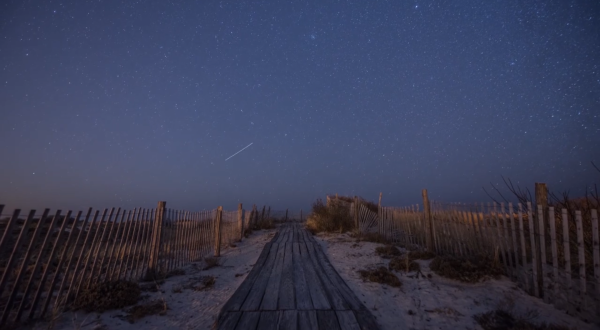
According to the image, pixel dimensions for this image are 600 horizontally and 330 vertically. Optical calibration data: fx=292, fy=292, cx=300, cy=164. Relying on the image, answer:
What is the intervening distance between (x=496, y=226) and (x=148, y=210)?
342 inches

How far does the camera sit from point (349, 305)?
5266mm

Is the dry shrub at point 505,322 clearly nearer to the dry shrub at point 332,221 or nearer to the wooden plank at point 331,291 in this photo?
the wooden plank at point 331,291

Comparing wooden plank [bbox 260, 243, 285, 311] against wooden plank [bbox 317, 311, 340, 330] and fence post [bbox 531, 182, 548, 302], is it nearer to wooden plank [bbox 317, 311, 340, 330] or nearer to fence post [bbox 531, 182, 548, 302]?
wooden plank [bbox 317, 311, 340, 330]

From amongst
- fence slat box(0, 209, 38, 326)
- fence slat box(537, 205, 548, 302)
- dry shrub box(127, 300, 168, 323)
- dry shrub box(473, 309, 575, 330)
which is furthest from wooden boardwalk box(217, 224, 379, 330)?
fence slat box(537, 205, 548, 302)

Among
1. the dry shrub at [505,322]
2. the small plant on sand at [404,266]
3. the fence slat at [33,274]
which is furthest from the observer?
the small plant on sand at [404,266]

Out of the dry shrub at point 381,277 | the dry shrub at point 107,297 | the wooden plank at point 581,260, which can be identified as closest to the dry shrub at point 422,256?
the dry shrub at point 381,277

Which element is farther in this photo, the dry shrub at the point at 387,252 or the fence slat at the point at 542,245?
the dry shrub at the point at 387,252

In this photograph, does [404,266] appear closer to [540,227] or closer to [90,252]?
[540,227]

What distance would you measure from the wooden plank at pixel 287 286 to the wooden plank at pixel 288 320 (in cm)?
24

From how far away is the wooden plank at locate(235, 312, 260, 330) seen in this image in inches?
172

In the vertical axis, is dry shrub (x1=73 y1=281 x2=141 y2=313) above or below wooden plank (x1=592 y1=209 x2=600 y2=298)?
below

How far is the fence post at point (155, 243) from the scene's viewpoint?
7559mm

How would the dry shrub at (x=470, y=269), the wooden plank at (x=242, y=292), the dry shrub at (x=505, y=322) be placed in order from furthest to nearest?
the dry shrub at (x=470, y=269) → the wooden plank at (x=242, y=292) → the dry shrub at (x=505, y=322)

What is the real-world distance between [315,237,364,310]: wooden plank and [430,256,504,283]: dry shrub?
8.23 ft
